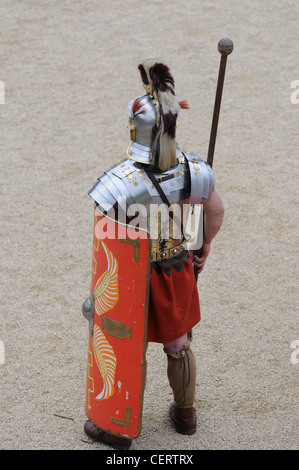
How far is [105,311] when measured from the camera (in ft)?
11.1

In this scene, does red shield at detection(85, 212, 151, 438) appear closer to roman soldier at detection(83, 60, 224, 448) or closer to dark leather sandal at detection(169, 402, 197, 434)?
roman soldier at detection(83, 60, 224, 448)

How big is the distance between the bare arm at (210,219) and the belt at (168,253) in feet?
0.57

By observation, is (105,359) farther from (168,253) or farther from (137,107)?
(137,107)

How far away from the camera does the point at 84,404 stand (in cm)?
396

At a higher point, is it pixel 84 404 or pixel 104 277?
pixel 104 277

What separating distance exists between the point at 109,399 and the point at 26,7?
21.2 ft

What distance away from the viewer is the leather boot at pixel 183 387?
3607mm

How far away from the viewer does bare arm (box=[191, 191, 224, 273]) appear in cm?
344

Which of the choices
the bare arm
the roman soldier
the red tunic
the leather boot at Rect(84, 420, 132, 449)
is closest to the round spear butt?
the roman soldier

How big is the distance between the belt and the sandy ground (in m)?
0.98

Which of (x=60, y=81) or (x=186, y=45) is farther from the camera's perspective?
(x=186, y=45)

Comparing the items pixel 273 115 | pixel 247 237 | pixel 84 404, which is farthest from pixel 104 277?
pixel 273 115

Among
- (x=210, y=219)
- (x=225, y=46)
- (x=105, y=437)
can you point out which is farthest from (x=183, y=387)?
(x=225, y=46)

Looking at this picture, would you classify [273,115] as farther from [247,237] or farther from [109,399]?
[109,399]
